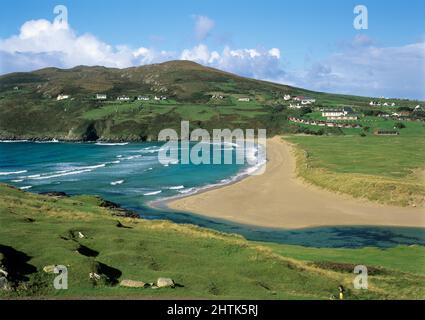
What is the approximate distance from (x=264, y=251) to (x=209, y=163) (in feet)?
298

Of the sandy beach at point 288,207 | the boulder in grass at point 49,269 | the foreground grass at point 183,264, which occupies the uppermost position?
the boulder in grass at point 49,269

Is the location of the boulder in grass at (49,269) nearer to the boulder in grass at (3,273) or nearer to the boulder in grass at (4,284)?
the boulder in grass at (3,273)

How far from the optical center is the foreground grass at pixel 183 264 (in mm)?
25250

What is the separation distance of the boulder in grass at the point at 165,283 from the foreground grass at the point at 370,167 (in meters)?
51.0

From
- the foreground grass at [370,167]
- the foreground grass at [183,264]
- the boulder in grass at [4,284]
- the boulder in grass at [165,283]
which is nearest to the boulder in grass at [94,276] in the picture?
the foreground grass at [183,264]

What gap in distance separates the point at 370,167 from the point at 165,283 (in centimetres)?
7729

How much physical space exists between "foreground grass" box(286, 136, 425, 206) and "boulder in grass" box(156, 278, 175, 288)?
51.0 m

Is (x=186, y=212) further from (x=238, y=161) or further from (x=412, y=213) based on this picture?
(x=238, y=161)

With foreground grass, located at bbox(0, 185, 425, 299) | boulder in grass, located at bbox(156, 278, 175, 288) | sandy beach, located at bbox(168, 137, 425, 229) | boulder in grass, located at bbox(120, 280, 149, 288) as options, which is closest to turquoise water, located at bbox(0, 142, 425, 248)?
sandy beach, located at bbox(168, 137, 425, 229)

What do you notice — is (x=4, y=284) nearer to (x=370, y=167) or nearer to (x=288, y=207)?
(x=288, y=207)

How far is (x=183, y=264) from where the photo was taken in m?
30.5

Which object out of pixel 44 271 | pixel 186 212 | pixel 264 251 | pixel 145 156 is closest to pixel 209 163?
pixel 145 156

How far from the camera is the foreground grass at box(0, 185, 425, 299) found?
2525cm

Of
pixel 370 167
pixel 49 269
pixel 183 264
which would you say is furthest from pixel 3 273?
pixel 370 167
